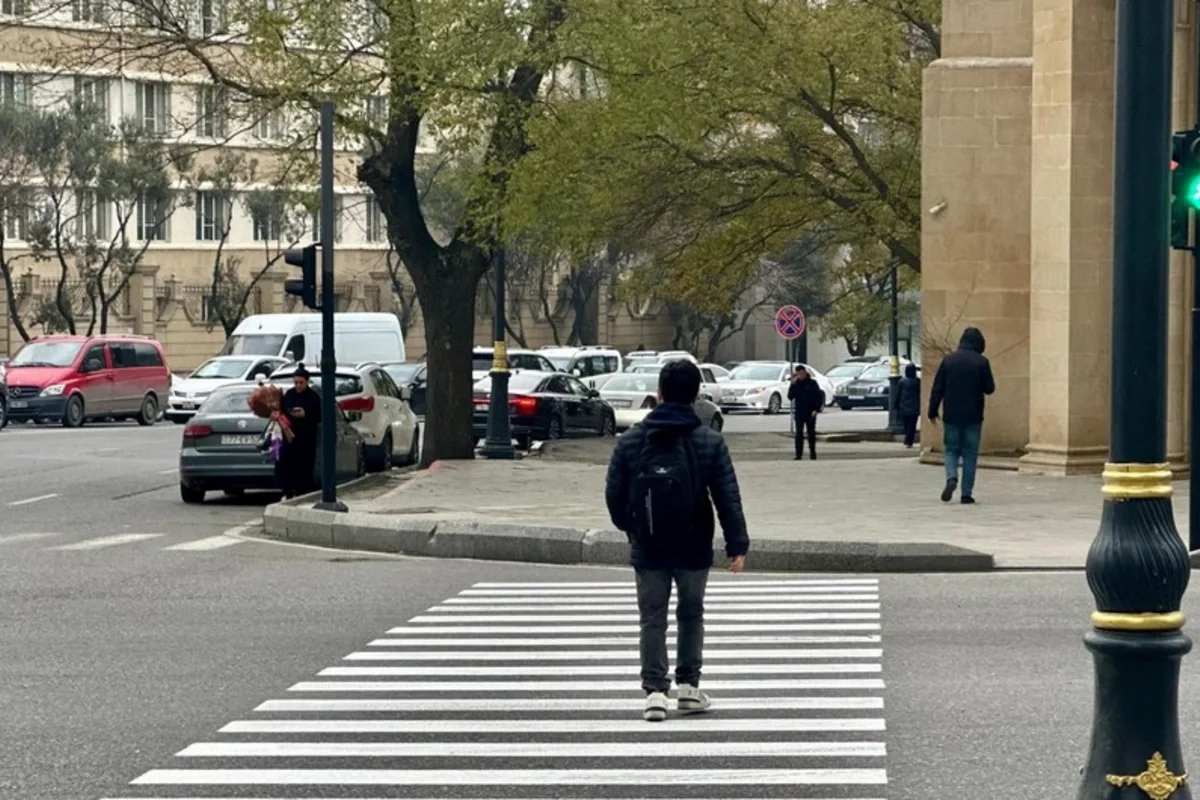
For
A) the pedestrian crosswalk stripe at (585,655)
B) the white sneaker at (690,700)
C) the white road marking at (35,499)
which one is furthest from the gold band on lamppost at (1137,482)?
the white road marking at (35,499)

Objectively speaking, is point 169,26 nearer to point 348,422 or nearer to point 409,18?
point 409,18

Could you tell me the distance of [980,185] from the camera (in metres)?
29.3

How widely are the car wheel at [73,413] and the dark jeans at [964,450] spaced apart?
97.1 feet

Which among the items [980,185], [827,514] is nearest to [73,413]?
[980,185]

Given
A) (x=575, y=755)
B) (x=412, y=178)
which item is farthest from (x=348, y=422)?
(x=575, y=755)

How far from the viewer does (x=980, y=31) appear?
2945cm

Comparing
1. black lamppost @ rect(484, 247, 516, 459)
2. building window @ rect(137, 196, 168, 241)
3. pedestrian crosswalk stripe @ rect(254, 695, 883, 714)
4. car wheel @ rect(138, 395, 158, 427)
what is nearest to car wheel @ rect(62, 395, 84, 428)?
car wheel @ rect(138, 395, 158, 427)

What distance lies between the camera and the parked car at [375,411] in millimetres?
30266

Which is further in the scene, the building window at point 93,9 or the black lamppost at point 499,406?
the black lamppost at point 499,406

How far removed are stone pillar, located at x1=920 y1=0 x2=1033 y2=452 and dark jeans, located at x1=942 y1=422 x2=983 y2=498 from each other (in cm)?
678

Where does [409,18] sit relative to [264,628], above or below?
above

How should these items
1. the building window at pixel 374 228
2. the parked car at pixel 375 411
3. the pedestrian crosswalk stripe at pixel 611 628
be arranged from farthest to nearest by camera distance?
the building window at pixel 374 228
the parked car at pixel 375 411
the pedestrian crosswalk stripe at pixel 611 628

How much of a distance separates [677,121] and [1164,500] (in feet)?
75.9

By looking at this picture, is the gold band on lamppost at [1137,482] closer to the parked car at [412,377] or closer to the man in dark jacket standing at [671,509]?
the man in dark jacket standing at [671,509]
